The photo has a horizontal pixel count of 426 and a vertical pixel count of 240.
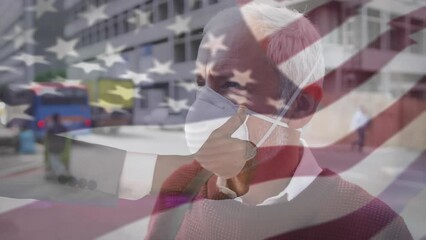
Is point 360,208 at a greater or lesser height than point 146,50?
lesser

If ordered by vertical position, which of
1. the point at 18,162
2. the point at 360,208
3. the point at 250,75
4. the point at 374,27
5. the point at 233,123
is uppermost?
the point at 374,27

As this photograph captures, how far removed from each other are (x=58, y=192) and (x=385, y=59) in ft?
2.86

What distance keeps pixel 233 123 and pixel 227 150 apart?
7cm

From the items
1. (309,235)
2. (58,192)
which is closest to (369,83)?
(309,235)

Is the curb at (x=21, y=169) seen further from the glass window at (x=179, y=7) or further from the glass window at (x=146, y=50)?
the glass window at (x=179, y=7)

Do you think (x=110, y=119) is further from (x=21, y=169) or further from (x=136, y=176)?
(x=21, y=169)

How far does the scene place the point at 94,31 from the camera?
111cm

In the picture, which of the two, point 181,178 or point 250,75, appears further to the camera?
point 181,178

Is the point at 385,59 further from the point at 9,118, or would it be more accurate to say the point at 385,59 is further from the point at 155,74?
the point at 9,118

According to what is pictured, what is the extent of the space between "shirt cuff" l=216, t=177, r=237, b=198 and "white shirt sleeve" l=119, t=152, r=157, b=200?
0.17m

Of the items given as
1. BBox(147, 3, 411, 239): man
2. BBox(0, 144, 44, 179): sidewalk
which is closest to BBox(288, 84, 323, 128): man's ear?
BBox(147, 3, 411, 239): man

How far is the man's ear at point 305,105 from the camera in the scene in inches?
41.0

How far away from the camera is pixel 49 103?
1.11 metres

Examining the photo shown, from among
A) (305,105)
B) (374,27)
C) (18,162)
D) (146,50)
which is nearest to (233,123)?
(305,105)
